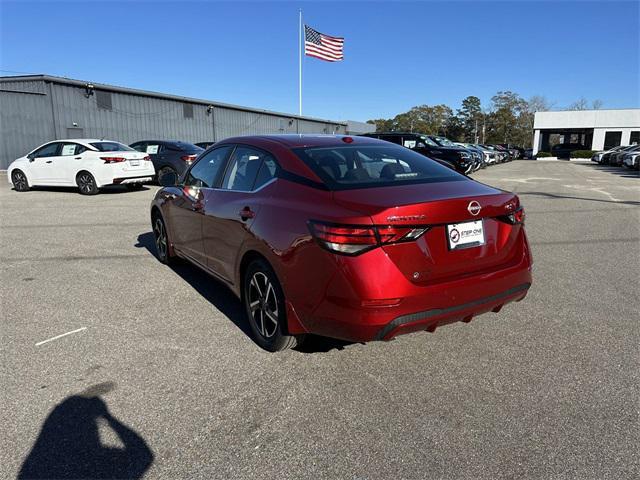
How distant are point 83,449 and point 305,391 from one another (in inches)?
49.7

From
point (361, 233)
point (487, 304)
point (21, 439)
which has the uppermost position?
point (361, 233)

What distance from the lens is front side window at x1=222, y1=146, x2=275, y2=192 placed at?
143 inches

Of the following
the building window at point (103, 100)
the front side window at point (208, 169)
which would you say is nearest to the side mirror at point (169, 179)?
the front side window at point (208, 169)

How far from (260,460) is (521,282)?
209cm

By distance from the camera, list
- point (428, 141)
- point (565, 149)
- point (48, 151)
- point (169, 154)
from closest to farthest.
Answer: point (48, 151)
point (169, 154)
point (428, 141)
point (565, 149)

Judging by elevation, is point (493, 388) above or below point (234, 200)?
below

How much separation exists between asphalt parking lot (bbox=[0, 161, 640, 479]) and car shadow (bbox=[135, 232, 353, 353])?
3cm

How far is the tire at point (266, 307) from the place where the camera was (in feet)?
10.3

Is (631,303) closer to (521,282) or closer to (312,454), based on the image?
(521,282)

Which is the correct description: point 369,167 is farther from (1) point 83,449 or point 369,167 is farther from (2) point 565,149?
(2) point 565,149

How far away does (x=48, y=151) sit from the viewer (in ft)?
43.4

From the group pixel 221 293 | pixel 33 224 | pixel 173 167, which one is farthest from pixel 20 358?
pixel 173 167

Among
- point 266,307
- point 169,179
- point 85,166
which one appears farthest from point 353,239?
point 85,166

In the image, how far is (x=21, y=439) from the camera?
2.48m
